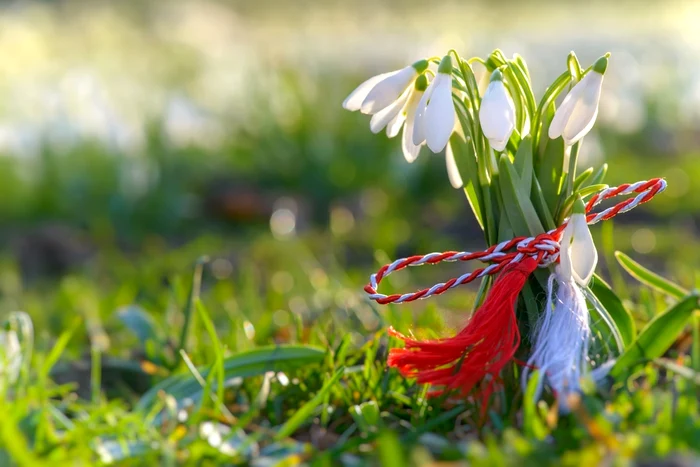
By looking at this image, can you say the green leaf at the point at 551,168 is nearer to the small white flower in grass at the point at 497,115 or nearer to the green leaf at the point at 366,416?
the small white flower in grass at the point at 497,115

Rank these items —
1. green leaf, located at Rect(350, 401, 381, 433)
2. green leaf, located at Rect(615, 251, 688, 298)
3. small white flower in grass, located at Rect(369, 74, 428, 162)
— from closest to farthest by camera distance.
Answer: green leaf, located at Rect(350, 401, 381, 433), small white flower in grass, located at Rect(369, 74, 428, 162), green leaf, located at Rect(615, 251, 688, 298)

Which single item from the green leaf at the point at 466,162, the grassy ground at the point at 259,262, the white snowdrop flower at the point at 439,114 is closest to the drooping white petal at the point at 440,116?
the white snowdrop flower at the point at 439,114

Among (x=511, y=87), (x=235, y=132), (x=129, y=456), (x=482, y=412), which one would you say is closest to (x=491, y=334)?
(x=482, y=412)

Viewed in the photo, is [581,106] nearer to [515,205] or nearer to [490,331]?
[515,205]

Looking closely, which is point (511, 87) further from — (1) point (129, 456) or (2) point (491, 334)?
(1) point (129, 456)

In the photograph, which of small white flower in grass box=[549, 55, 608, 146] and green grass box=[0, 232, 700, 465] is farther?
small white flower in grass box=[549, 55, 608, 146]

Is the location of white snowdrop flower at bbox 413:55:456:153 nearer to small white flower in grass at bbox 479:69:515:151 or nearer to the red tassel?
small white flower in grass at bbox 479:69:515:151

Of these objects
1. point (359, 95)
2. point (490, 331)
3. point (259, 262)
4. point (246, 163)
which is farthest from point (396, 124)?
point (246, 163)

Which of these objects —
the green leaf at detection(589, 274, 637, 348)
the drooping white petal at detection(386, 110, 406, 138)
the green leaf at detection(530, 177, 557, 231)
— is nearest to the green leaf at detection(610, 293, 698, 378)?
the green leaf at detection(589, 274, 637, 348)
